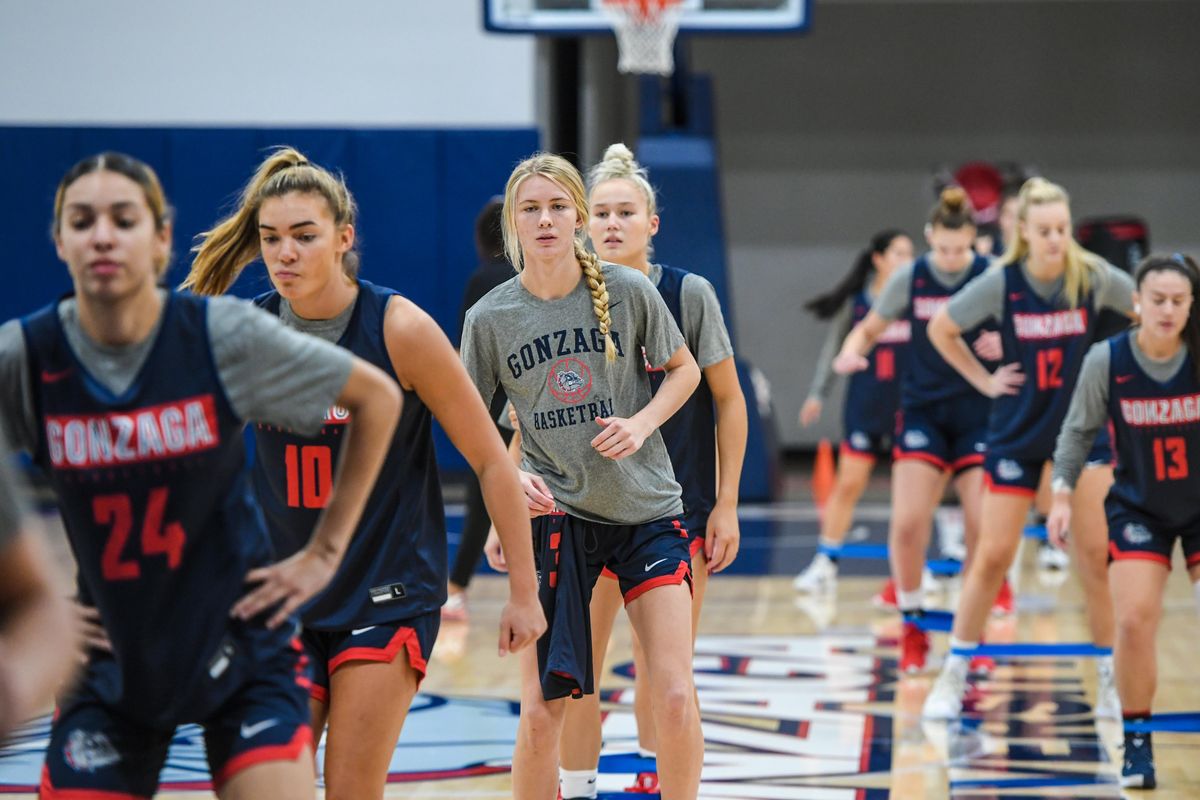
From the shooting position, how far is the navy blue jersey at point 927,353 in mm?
7031

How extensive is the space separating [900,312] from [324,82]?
7463 mm

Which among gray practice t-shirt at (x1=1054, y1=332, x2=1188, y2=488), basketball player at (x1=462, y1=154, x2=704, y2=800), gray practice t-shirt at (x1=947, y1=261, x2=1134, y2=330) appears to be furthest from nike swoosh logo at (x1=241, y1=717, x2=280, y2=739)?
gray practice t-shirt at (x1=947, y1=261, x2=1134, y2=330)

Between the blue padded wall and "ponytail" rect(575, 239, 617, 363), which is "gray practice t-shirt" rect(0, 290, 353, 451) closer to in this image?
"ponytail" rect(575, 239, 617, 363)

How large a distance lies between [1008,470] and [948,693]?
3.01 feet

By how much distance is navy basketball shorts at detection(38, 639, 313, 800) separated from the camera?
2549 mm

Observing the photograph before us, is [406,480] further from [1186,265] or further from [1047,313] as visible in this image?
[1047,313]

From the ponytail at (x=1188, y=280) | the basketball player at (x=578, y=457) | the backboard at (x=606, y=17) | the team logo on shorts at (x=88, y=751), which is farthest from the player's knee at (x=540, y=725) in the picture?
the backboard at (x=606, y=17)

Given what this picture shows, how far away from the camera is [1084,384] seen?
5160 millimetres

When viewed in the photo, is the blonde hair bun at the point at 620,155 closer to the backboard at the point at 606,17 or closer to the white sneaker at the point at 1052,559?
the white sneaker at the point at 1052,559

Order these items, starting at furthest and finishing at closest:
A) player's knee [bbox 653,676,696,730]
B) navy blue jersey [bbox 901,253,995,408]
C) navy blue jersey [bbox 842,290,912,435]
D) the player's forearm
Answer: navy blue jersey [bbox 842,290,912,435]
navy blue jersey [bbox 901,253,995,408]
player's knee [bbox 653,676,696,730]
the player's forearm

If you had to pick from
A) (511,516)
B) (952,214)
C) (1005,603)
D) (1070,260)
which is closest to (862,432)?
(1005,603)

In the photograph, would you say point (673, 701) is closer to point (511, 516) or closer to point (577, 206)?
point (511, 516)

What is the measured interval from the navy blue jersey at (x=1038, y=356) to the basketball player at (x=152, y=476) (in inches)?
160

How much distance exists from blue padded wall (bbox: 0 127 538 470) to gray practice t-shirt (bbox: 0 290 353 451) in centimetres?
1025
